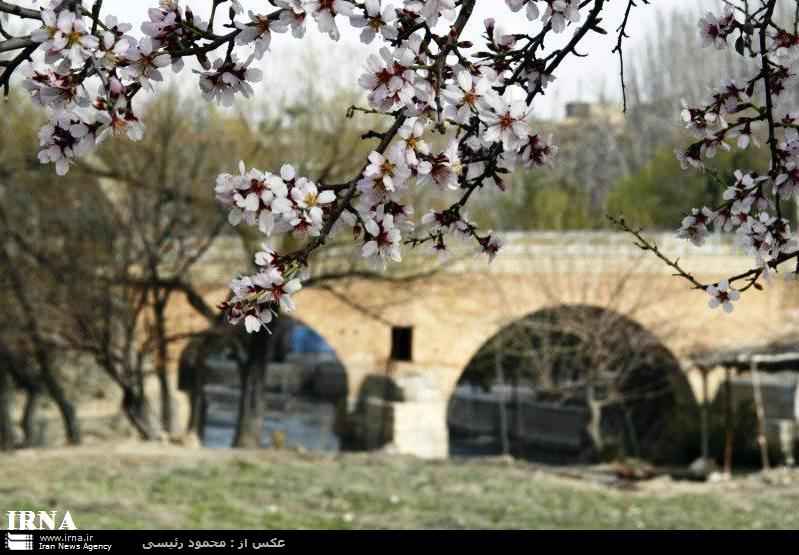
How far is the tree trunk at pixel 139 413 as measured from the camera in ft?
71.9

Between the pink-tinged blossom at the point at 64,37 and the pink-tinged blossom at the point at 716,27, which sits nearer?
the pink-tinged blossom at the point at 64,37

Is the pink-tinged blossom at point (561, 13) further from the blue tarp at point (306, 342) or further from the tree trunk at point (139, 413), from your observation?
the blue tarp at point (306, 342)

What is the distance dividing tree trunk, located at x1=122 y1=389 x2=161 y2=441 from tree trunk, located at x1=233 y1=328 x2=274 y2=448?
249 centimetres

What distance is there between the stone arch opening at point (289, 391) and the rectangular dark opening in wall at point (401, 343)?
1468 mm

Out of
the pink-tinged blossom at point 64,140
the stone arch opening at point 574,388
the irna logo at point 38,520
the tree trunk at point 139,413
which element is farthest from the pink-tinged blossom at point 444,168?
the stone arch opening at point 574,388

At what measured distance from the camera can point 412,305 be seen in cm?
2964

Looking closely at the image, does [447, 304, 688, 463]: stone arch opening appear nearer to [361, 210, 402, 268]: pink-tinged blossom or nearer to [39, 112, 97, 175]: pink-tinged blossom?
[361, 210, 402, 268]: pink-tinged blossom

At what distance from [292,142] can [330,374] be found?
81.8 feet

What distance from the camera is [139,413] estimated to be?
22.2 m

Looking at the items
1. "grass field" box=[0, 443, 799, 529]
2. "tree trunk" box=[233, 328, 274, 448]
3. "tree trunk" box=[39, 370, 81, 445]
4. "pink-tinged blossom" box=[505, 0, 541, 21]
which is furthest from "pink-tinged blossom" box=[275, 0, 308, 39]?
"tree trunk" box=[233, 328, 274, 448]

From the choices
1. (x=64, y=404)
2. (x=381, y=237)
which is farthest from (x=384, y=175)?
(x=64, y=404)

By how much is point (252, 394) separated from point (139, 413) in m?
2.90
